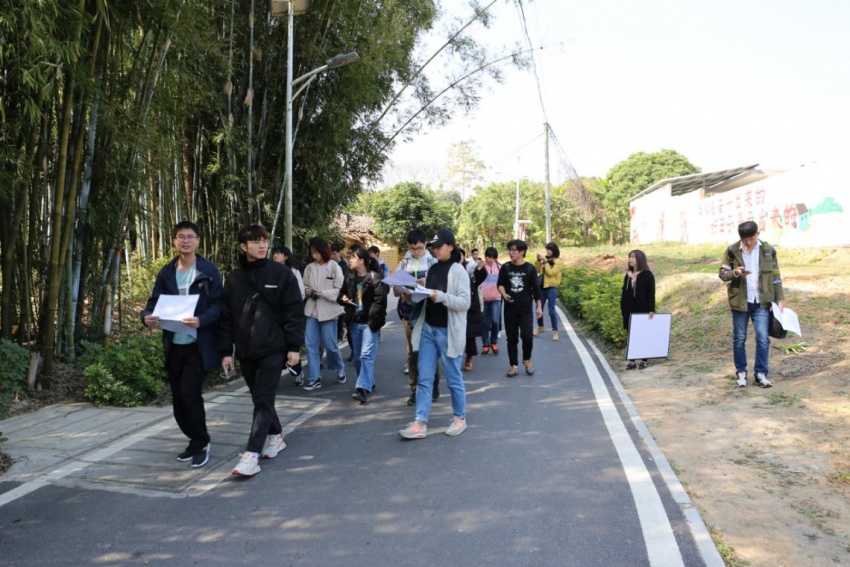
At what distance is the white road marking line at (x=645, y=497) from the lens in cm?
286

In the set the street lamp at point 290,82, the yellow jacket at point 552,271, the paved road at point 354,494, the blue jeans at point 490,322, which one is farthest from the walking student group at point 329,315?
the yellow jacket at point 552,271

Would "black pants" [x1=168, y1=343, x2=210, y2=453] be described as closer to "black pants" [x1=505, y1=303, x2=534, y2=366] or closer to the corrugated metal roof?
"black pants" [x1=505, y1=303, x2=534, y2=366]

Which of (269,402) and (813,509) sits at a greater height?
(269,402)

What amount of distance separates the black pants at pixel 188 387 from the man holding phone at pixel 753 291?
4.72 metres

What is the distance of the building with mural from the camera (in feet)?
58.6

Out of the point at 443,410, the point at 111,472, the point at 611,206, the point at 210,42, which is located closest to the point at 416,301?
the point at 443,410

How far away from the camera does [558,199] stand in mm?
50594

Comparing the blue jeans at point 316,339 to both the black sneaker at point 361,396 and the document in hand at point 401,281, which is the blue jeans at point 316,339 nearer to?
the black sneaker at point 361,396

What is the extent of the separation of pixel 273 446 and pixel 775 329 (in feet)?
15.3

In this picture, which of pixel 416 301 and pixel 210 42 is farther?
pixel 210 42

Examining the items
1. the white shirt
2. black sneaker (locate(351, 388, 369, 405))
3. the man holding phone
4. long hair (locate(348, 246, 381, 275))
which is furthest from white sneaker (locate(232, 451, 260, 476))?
the white shirt

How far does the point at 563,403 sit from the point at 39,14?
4940mm

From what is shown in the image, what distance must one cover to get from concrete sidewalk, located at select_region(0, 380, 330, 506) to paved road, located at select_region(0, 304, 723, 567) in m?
0.02

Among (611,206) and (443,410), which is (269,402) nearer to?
(443,410)
